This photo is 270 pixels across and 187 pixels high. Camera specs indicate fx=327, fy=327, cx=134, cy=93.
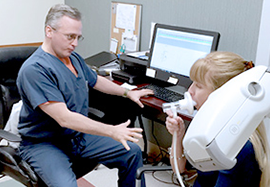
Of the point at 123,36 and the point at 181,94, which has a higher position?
the point at 123,36

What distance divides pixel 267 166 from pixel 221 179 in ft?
0.44

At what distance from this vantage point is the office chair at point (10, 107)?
1.64 m

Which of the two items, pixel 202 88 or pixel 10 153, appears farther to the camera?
pixel 10 153

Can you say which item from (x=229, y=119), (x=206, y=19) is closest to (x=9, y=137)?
(x=229, y=119)

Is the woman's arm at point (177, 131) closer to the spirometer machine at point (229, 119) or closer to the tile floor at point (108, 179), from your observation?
the spirometer machine at point (229, 119)

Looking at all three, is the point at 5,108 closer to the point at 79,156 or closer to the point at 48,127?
the point at 48,127

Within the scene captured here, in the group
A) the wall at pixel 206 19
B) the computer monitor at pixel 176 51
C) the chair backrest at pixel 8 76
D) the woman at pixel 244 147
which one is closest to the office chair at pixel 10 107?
the chair backrest at pixel 8 76

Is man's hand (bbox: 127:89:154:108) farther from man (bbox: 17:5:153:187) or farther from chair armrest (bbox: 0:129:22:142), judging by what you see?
chair armrest (bbox: 0:129:22:142)

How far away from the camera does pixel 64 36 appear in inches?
66.8

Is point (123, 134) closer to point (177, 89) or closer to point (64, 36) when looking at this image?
point (64, 36)

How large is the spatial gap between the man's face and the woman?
80cm

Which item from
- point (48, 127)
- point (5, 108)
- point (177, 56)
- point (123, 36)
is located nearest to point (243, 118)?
point (48, 127)

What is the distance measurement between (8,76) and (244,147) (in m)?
1.45

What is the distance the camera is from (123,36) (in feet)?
9.26
